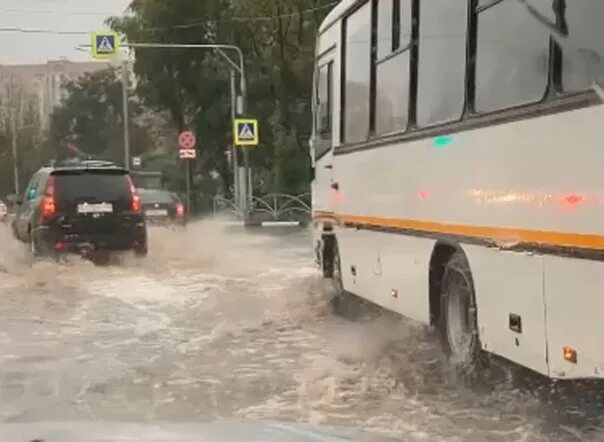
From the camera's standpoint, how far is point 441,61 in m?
7.91

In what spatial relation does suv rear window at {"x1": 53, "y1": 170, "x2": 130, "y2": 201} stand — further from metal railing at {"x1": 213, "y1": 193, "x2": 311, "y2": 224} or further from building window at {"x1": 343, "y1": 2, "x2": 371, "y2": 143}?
metal railing at {"x1": 213, "y1": 193, "x2": 311, "y2": 224}

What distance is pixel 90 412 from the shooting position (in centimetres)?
765

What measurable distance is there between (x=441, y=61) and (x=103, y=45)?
26914 millimetres

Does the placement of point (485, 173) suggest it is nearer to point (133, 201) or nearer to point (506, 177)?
point (506, 177)

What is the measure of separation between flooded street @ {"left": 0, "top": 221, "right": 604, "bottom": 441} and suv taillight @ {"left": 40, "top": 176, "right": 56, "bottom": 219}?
5.02 ft

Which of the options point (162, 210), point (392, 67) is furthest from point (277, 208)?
point (392, 67)

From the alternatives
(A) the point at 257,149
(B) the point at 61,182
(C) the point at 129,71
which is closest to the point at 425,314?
(B) the point at 61,182

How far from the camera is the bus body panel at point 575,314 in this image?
5660mm

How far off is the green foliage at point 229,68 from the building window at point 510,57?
33177 millimetres

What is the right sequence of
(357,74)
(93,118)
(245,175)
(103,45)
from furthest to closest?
(93,118) < (245,175) < (103,45) < (357,74)

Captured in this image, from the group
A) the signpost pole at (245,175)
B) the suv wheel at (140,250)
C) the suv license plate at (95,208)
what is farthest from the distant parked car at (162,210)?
the suv license plate at (95,208)

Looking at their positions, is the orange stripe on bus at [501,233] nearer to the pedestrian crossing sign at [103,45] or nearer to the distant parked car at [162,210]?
the distant parked car at [162,210]

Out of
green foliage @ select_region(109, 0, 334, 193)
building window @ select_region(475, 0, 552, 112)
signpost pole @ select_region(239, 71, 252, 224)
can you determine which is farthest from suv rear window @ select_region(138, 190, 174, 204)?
building window @ select_region(475, 0, 552, 112)

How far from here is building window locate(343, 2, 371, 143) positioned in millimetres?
10367
